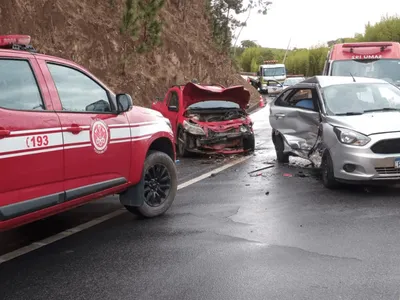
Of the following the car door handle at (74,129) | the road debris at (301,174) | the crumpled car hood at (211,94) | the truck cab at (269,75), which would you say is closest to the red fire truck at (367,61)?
the crumpled car hood at (211,94)

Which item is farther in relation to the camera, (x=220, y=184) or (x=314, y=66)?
(x=314, y=66)

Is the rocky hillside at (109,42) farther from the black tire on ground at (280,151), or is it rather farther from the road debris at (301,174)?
the road debris at (301,174)

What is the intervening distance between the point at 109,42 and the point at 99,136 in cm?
1487

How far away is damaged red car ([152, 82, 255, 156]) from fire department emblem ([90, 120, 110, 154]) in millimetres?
5723

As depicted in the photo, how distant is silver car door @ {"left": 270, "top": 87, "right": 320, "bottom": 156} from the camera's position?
8.62 meters

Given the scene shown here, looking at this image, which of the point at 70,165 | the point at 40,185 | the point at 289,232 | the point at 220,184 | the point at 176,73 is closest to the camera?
the point at 40,185

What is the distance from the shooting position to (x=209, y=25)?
3394 cm

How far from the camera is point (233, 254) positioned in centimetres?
485

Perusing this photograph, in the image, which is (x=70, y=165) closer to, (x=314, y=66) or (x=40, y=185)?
(x=40, y=185)

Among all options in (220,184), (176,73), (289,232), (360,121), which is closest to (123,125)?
(289,232)

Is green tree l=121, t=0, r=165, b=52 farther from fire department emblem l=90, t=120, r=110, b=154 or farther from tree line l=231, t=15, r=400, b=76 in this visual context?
tree line l=231, t=15, r=400, b=76

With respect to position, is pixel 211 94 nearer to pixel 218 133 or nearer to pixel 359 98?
pixel 218 133

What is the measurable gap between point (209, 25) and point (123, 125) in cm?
2949

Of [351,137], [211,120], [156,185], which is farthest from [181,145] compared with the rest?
[156,185]
